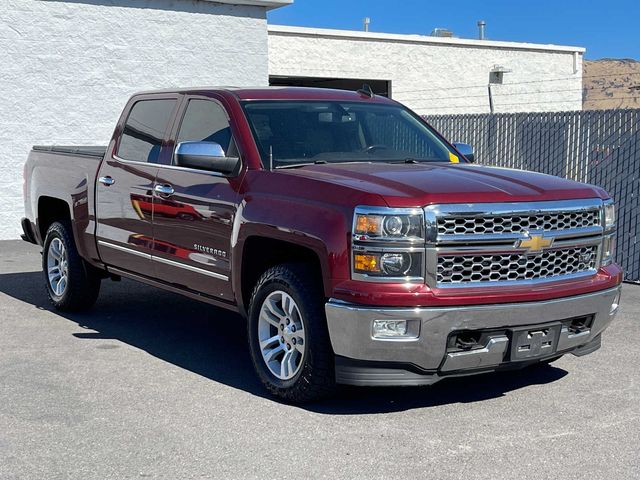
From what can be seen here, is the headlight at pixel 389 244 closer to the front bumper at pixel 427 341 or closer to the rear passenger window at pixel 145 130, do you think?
the front bumper at pixel 427 341

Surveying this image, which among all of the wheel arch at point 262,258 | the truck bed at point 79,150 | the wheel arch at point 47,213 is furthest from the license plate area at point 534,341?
the wheel arch at point 47,213

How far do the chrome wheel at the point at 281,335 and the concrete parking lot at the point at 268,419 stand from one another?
0.79ft

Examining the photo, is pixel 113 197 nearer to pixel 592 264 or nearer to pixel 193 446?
pixel 193 446

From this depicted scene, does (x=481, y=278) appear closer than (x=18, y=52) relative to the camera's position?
Yes

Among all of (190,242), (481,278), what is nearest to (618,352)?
(481,278)

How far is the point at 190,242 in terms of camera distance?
22.2 ft

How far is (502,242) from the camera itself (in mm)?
5406

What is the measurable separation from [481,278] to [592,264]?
1017 mm

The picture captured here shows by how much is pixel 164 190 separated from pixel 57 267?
8.02 ft

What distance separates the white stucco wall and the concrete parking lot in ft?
51.7

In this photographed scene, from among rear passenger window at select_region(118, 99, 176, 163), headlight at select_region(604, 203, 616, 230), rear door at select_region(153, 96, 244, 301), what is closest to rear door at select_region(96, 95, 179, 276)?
rear passenger window at select_region(118, 99, 176, 163)

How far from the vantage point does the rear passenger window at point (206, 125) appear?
6727 millimetres

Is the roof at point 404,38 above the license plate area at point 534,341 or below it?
above

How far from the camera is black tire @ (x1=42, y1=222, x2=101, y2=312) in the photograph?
859 centimetres
